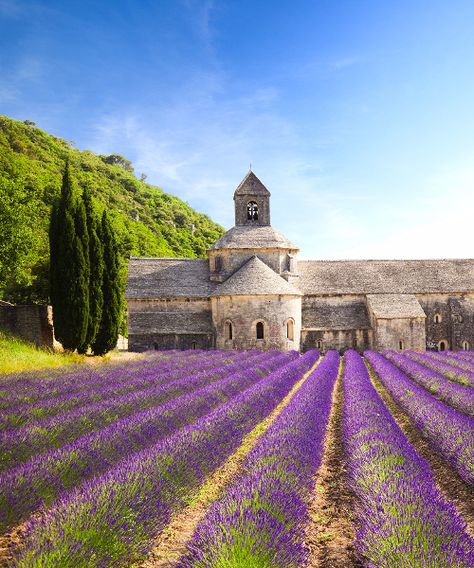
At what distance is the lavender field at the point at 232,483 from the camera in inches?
153

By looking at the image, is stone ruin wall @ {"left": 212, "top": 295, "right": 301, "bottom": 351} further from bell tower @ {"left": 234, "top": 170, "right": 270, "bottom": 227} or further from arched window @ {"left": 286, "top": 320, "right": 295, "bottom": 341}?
bell tower @ {"left": 234, "top": 170, "right": 270, "bottom": 227}

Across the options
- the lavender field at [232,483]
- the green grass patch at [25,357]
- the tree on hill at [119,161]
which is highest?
the tree on hill at [119,161]

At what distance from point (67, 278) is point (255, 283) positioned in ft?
36.7

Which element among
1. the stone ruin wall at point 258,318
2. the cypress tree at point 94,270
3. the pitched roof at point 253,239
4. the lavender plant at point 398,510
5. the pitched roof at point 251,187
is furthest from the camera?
the pitched roof at point 251,187

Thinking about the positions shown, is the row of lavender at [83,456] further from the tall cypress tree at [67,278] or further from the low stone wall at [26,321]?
the low stone wall at [26,321]

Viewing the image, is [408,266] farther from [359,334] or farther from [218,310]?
[218,310]

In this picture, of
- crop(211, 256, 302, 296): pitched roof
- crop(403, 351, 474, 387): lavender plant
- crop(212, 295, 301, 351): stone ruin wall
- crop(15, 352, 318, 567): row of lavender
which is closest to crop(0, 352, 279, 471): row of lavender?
crop(15, 352, 318, 567): row of lavender

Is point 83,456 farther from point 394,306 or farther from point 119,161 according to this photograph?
point 119,161

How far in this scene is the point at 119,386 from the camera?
1284cm

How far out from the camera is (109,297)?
26.4 metres

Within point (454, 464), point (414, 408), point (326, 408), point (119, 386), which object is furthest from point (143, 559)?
point (119, 386)

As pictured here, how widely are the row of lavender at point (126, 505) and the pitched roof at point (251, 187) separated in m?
29.4

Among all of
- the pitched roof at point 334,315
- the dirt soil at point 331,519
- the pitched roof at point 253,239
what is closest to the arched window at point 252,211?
the pitched roof at point 253,239

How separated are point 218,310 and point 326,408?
64.2ft
